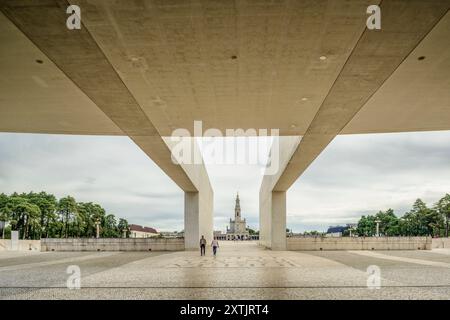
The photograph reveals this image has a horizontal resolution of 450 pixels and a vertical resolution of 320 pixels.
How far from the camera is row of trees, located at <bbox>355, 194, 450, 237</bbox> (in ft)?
240

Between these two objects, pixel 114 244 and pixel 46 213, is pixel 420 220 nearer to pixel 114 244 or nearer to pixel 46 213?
pixel 114 244

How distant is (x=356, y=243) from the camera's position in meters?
38.2

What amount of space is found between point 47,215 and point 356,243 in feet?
164

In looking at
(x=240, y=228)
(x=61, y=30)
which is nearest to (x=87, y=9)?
(x=61, y=30)

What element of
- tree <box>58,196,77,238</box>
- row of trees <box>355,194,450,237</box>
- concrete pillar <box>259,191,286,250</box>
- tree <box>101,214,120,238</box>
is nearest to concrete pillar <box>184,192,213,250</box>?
concrete pillar <box>259,191,286,250</box>

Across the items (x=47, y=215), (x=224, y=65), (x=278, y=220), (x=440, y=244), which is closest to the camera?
(x=224, y=65)

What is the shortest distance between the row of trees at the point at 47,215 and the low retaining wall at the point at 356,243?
114 ft

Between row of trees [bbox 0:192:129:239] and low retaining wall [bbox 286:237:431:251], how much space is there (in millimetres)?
34653

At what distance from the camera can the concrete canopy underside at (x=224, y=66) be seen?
8.71m

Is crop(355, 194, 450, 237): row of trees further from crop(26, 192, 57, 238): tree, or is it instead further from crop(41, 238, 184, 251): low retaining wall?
crop(26, 192, 57, 238): tree

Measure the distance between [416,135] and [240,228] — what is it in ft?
406

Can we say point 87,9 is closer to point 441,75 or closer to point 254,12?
point 254,12

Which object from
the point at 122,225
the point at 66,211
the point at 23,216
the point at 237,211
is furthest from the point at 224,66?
the point at 237,211

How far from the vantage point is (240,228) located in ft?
486
